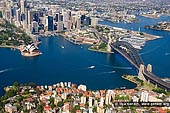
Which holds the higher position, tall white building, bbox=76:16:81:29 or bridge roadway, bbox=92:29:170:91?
tall white building, bbox=76:16:81:29

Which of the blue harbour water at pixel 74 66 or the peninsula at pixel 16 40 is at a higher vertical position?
the peninsula at pixel 16 40

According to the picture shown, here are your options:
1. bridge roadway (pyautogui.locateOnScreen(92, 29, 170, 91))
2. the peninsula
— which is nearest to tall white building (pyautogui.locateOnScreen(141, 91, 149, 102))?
bridge roadway (pyautogui.locateOnScreen(92, 29, 170, 91))

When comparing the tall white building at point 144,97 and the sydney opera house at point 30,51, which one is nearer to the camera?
the tall white building at point 144,97

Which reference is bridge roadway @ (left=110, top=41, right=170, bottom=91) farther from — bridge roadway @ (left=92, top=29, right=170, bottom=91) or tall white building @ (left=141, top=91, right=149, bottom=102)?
tall white building @ (left=141, top=91, right=149, bottom=102)

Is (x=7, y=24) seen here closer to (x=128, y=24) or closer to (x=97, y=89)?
(x=128, y=24)

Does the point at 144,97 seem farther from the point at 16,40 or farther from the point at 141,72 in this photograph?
the point at 16,40

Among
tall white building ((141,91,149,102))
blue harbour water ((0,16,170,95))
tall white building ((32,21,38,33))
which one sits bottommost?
blue harbour water ((0,16,170,95))

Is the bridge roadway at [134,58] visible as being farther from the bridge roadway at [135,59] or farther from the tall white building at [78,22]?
the tall white building at [78,22]

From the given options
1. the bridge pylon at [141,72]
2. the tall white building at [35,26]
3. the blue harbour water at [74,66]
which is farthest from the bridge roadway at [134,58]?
the tall white building at [35,26]

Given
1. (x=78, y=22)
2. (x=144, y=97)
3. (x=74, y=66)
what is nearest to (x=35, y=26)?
(x=78, y=22)
